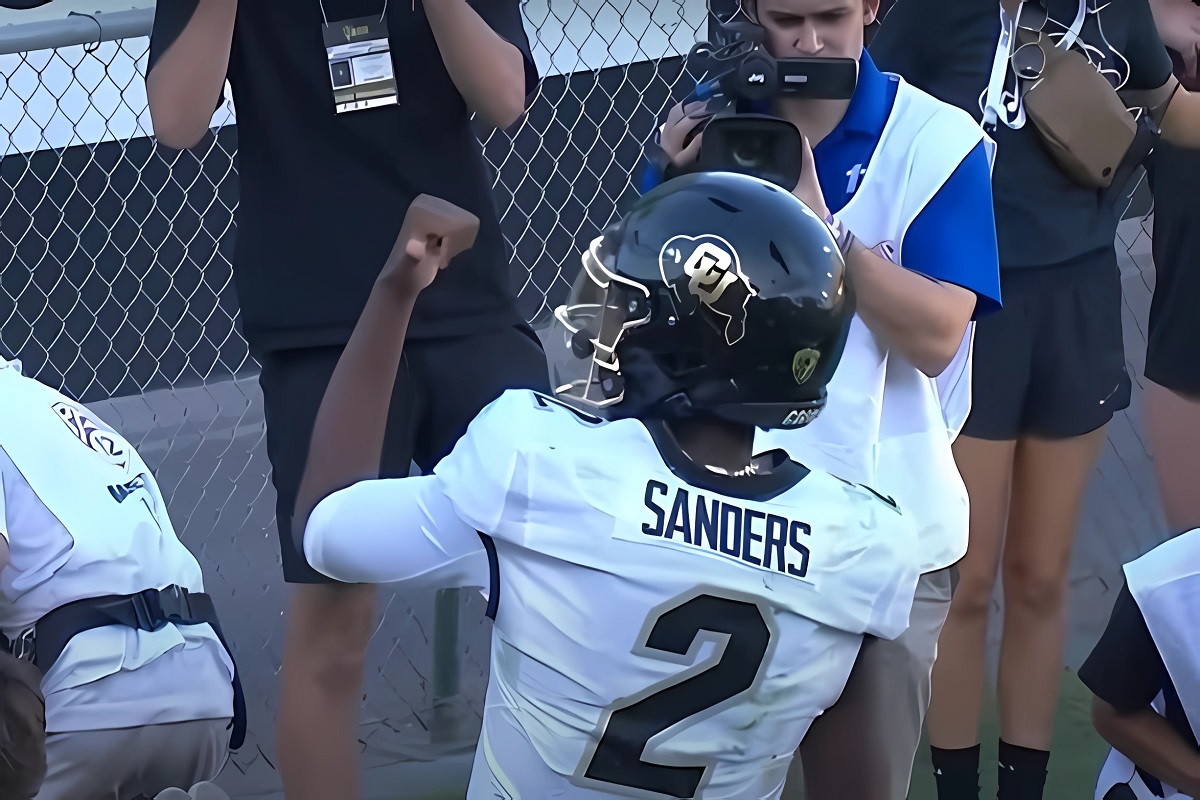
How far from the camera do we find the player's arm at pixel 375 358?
1729 millimetres

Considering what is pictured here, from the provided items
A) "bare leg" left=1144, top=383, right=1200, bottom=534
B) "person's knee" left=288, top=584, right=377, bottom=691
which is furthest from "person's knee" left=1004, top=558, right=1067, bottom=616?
"person's knee" left=288, top=584, right=377, bottom=691

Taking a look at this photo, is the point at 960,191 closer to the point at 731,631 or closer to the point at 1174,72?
the point at 731,631

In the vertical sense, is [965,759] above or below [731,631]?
below

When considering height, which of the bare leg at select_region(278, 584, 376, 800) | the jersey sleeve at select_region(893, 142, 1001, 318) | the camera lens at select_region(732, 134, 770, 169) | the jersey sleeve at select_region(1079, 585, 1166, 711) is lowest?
the bare leg at select_region(278, 584, 376, 800)

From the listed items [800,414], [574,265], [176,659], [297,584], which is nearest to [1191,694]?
[800,414]

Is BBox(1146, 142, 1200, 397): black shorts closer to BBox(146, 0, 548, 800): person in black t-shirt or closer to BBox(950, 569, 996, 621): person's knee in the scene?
BBox(950, 569, 996, 621): person's knee

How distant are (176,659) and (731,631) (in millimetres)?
1304

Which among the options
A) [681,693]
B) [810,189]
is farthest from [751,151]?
[681,693]

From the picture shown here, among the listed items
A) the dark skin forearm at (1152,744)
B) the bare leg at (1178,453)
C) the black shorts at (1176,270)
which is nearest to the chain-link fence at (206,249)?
the bare leg at (1178,453)

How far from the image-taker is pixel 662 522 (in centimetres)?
165

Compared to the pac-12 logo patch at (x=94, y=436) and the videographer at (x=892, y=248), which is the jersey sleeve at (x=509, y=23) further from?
the pac-12 logo patch at (x=94, y=436)

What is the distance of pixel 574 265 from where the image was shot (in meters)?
6.08

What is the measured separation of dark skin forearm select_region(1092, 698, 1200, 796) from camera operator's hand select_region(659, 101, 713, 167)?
1002 mm

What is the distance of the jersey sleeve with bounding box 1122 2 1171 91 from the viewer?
3092mm
